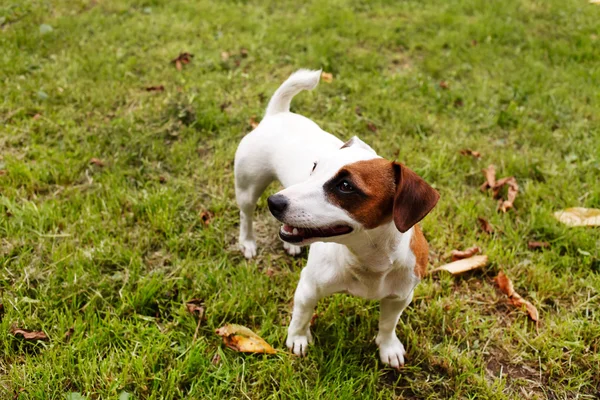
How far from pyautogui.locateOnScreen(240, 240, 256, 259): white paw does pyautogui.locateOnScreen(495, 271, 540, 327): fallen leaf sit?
1.54m

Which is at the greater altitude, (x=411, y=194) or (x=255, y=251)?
(x=411, y=194)

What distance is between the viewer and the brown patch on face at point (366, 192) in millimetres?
1823

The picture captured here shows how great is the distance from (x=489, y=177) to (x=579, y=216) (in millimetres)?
680

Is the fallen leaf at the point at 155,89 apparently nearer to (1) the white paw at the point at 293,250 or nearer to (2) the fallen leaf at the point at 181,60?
(2) the fallen leaf at the point at 181,60

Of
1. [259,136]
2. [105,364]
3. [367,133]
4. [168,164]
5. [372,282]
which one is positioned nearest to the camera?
[372,282]

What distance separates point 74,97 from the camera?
14.3ft

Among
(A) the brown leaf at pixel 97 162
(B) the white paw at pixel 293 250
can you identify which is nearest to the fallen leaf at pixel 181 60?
(A) the brown leaf at pixel 97 162

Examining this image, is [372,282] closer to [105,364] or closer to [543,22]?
[105,364]

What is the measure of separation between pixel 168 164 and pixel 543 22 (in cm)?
512

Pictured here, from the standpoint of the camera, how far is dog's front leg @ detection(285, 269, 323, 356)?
2.31 meters

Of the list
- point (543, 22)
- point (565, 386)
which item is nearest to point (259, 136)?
point (565, 386)

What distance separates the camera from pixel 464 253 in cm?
316

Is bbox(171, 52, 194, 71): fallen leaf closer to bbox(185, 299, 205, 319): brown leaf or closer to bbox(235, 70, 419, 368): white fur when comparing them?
bbox(235, 70, 419, 368): white fur

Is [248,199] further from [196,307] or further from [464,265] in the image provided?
[464,265]
